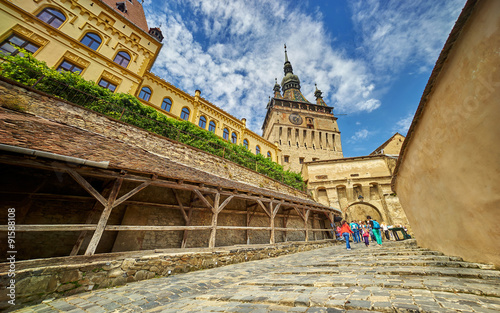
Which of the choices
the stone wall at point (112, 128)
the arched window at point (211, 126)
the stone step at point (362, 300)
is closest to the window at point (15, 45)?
the stone wall at point (112, 128)

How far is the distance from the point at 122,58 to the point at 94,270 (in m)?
16.9

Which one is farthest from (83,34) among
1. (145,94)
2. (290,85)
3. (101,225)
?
(290,85)

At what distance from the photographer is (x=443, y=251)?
14.1ft

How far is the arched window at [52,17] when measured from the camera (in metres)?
12.0

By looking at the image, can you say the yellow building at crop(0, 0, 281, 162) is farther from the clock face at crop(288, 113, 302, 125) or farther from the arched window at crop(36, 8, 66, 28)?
the clock face at crop(288, 113, 302, 125)

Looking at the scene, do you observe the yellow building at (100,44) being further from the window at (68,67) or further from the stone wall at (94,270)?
the stone wall at (94,270)

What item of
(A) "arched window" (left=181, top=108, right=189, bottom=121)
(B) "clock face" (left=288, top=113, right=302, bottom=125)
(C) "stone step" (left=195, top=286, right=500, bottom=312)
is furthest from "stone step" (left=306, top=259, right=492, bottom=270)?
(B) "clock face" (left=288, top=113, right=302, bottom=125)

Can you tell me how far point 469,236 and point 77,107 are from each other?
13.2m

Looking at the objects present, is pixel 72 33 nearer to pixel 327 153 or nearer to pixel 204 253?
pixel 204 253

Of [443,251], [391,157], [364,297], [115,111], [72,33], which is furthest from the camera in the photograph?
[391,157]

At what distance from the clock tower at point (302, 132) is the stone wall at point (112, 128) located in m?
16.8

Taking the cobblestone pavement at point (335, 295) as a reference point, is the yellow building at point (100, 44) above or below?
above

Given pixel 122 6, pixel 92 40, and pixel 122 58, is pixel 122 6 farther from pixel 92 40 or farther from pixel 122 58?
pixel 122 58

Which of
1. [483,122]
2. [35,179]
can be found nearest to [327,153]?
[483,122]
